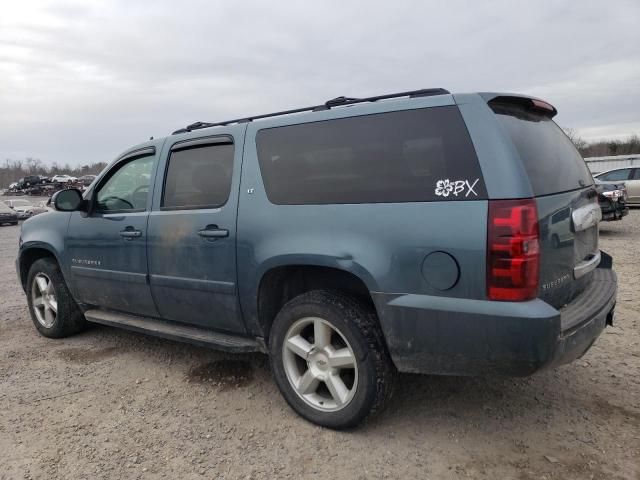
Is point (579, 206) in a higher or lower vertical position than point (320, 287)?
higher

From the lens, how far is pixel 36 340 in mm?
4914

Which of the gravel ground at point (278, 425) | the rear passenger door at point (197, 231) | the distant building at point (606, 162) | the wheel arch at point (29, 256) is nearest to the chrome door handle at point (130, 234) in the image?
the rear passenger door at point (197, 231)

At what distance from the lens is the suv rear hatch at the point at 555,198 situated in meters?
2.50

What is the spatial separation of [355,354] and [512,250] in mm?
1033

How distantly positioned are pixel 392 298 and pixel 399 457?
0.88 metres

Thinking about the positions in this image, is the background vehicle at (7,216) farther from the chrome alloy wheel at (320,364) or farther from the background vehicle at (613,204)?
the chrome alloy wheel at (320,364)

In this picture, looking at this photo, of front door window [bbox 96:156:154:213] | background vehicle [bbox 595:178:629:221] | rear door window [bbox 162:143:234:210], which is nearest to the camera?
rear door window [bbox 162:143:234:210]

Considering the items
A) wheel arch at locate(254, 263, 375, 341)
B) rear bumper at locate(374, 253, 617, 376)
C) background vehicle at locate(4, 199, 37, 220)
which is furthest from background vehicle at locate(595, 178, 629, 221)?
background vehicle at locate(4, 199, 37, 220)

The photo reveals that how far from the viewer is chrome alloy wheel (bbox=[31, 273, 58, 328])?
16.0 feet

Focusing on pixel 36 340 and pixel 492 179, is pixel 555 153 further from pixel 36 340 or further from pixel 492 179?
pixel 36 340

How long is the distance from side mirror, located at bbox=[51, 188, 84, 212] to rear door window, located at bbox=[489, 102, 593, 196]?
3.48 meters

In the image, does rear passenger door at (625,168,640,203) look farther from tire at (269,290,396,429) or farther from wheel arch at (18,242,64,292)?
wheel arch at (18,242,64,292)

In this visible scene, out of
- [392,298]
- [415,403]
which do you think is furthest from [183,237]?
[415,403]

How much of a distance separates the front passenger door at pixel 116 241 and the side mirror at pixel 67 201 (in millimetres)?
132
